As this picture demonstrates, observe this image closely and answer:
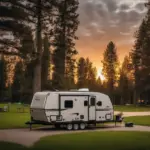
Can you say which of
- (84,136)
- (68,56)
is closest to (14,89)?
(68,56)

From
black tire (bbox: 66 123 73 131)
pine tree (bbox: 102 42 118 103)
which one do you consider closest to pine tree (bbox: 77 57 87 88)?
pine tree (bbox: 102 42 118 103)

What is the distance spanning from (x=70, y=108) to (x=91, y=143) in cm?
694

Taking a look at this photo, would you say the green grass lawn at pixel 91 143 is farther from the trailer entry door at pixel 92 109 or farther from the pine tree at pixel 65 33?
the pine tree at pixel 65 33

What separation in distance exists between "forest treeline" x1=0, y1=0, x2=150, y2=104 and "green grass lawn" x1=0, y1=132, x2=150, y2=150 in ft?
13.8

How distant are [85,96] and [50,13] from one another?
34.8 feet

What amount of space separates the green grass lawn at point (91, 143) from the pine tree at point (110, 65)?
2301 inches

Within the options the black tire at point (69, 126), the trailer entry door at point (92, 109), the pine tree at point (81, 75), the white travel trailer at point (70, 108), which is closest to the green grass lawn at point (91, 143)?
the white travel trailer at point (70, 108)

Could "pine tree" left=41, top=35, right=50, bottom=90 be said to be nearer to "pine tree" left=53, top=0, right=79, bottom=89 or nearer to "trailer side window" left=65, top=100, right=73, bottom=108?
"pine tree" left=53, top=0, right=79, bottom=89

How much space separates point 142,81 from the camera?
216ft

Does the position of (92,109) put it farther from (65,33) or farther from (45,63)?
(45,63)

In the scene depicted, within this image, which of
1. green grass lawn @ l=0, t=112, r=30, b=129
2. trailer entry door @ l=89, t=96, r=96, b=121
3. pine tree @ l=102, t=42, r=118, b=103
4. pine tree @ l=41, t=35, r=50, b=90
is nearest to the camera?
trailer entry door @ l=89, t=96, r=96, b=121

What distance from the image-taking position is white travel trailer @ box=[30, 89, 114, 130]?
2295 centimetres

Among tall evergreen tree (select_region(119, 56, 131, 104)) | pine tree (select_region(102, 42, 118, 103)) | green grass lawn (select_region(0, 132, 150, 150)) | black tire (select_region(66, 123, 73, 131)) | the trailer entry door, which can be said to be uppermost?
pine tree (select_region(102, 42, 118, 103))

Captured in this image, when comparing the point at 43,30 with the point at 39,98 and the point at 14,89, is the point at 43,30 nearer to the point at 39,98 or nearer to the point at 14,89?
the point at 39,98
